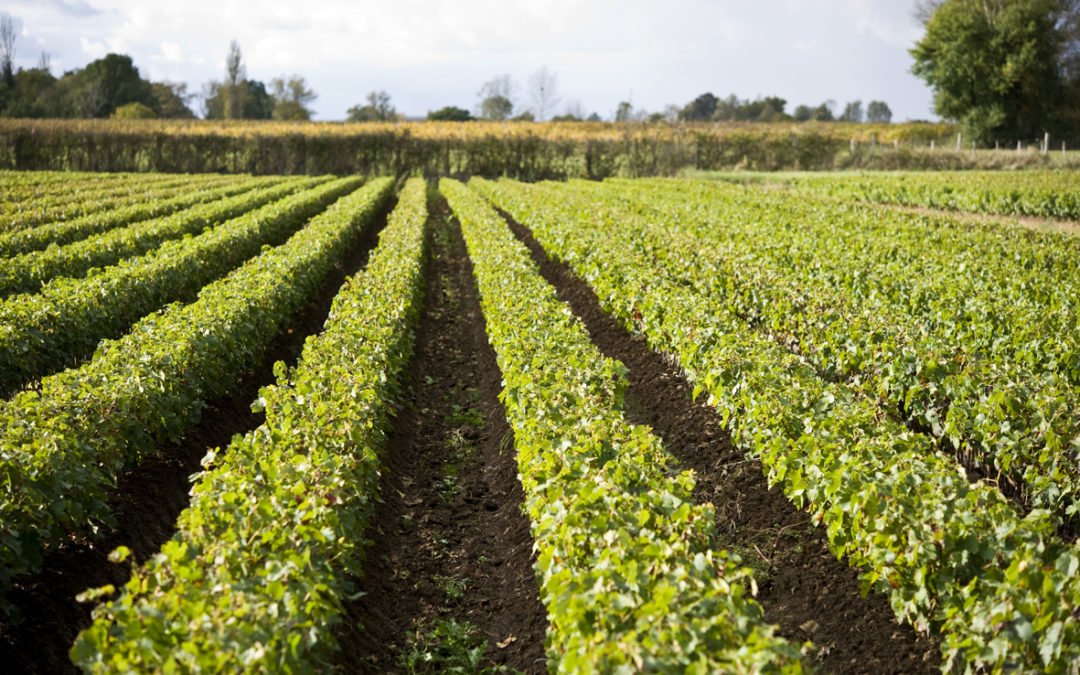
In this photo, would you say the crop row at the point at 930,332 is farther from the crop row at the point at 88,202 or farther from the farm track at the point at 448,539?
the crop row at the point at 88,202

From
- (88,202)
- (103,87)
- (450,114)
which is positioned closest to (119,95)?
(103,87)

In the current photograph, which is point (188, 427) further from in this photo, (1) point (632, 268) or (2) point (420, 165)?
(2) point (420, 165)

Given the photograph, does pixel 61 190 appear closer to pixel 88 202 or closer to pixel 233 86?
pixel 88 202

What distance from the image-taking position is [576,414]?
6246 millimetres

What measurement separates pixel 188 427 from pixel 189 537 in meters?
4.19

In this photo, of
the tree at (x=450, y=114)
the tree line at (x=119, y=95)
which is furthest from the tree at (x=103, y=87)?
the tree at (x=450, y=114)

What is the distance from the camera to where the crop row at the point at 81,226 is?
664 inches

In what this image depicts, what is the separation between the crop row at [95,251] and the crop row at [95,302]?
1118 millimetres

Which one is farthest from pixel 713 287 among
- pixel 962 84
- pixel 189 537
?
pixel 962 84

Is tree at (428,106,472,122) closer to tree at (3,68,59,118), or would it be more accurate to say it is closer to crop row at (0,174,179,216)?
tree at (3,68,59,118)

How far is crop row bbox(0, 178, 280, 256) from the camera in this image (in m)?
16.9

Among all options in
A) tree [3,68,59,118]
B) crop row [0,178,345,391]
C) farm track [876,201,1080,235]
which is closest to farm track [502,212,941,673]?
crop row [0,178,345,391]

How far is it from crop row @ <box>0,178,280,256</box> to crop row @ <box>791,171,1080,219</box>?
994 inches

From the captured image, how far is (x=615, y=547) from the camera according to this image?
14.1ft
